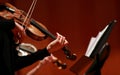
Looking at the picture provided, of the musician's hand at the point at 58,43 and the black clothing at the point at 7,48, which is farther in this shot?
the musician's hand at the point at 58,43

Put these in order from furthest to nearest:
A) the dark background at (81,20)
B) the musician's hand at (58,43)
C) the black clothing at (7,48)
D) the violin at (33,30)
→ 1. the dark background at (81,20)
2. the violin at (33,30)
3. the musician's hand at (58,43)
4. the black clothing at (7,48)

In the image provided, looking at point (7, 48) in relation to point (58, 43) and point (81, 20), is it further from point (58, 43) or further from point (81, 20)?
point (81, 20)

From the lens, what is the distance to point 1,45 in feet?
4.63

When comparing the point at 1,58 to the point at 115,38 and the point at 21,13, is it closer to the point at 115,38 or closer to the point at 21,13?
the point at 21,13

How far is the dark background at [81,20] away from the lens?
3.62 m

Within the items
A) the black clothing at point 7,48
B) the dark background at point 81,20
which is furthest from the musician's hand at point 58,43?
the dark background at point 81,20

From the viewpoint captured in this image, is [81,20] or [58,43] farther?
[81,20]

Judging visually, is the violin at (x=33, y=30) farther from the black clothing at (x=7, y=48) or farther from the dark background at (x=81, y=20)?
the dark background at (x=81, y=20)

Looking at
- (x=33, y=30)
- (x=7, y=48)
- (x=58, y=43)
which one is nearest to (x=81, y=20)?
(x=33, y=30)

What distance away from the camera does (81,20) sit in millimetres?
3660

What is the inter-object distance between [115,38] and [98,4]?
0.53 m

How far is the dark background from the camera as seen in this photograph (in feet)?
11.9

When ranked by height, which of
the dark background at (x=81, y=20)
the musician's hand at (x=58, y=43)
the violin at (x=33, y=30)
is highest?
the musician's hand at (x=58, y=43)

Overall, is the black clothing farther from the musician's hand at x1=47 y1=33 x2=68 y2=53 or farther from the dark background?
the dark background
